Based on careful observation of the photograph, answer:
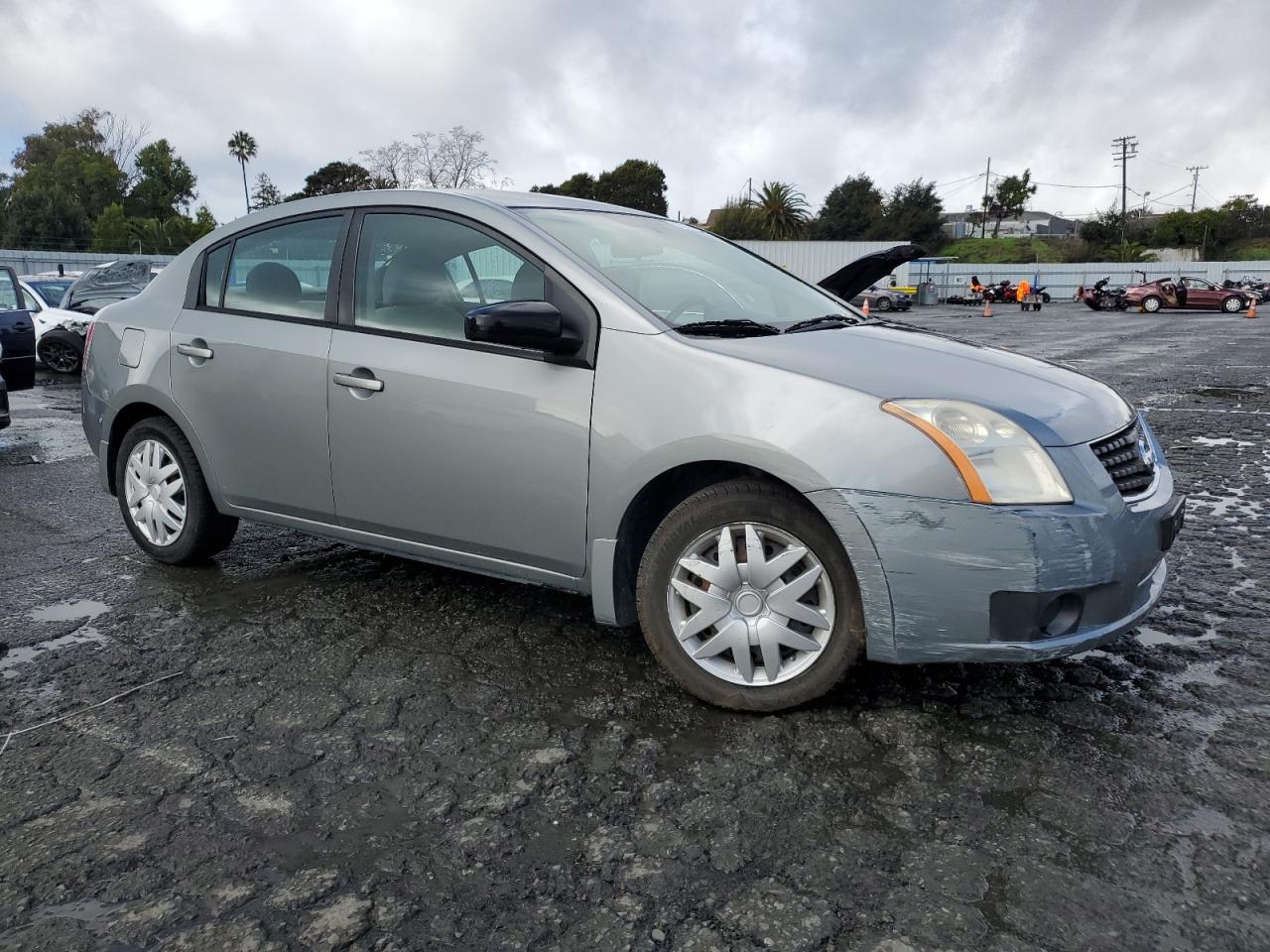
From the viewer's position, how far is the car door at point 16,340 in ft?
32.9

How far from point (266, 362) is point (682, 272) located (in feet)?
5.42

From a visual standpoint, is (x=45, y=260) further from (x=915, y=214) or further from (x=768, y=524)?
(x=915, y=214)

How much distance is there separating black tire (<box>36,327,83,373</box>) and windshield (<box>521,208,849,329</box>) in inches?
494

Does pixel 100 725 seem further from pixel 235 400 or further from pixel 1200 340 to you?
pixel 1200 340

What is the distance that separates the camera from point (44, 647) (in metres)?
3.69

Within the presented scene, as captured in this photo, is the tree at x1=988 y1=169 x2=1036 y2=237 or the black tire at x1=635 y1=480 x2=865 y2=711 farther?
the tree at x1=988 y1=169 x2=1036 y2=237

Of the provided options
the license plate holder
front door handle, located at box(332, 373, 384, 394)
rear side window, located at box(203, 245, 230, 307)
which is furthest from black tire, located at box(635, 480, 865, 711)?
rear side window, located at box(203, 245, 230, 307)

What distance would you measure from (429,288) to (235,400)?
1.02 meters

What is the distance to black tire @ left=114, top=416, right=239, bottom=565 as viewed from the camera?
4.39 metres

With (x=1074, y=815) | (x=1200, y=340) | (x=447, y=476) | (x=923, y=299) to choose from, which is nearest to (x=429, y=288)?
(x=447, y=476)

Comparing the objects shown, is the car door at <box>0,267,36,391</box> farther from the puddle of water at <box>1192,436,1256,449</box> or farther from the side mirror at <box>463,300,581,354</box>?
the puddle of water at <box>1192,436,1256,449</box>

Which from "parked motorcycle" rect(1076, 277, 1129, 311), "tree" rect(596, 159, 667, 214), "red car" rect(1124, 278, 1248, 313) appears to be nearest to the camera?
"red car" rect(1124, 278, 1248, 313)

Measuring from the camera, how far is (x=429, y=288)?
3691 millimetres

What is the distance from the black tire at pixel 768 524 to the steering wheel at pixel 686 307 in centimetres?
62
